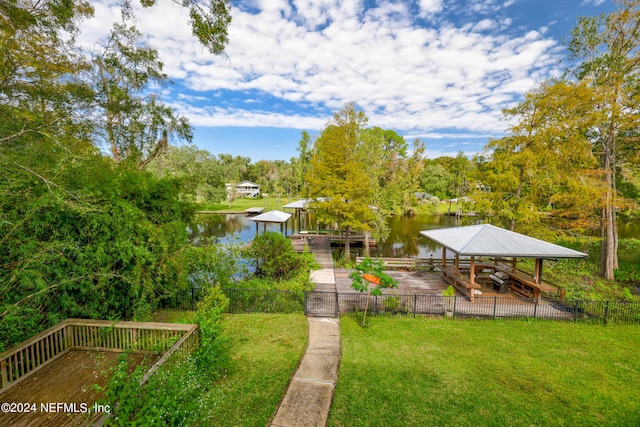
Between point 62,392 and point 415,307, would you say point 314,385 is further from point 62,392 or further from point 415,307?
point 415,307

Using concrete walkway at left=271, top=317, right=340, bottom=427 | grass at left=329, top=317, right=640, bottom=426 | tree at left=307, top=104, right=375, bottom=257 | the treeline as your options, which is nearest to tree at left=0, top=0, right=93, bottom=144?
the treeline

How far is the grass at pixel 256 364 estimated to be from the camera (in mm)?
5191

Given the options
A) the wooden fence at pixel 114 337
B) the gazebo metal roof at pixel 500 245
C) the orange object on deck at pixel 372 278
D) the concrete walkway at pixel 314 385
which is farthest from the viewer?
the gazebo metal roof at pixel 500 245

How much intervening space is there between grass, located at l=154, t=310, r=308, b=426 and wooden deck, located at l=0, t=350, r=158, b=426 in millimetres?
1823

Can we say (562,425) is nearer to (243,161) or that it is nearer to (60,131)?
(60,131)

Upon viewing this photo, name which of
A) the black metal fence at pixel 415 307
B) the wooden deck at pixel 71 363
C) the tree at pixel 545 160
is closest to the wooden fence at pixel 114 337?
the wooden deck at pixel 71 363

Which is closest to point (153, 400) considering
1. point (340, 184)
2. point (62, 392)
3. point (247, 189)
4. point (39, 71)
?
point (62, 392)

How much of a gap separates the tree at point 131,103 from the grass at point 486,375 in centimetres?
1379

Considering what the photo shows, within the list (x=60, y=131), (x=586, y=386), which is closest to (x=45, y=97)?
(x=60, y=131)

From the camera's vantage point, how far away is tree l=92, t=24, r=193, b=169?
13695 mm

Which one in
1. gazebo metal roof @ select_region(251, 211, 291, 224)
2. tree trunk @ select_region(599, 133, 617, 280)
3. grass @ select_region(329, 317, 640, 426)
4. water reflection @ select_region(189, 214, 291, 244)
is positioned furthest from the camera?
water reflection @ select_region(189, 214, 291, 244)

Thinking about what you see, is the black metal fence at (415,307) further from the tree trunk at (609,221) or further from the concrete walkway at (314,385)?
the tree trunk at (609,221)

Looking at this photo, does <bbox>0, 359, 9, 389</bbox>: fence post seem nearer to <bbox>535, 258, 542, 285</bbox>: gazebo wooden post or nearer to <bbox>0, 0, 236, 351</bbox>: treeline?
<bbox>0, 0, 236, 351</bbox>: treeline

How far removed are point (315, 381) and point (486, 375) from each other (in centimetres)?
410
